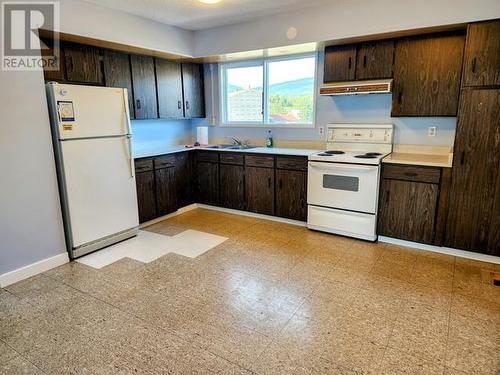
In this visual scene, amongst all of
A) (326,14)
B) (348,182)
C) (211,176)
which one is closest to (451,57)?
(326,14)

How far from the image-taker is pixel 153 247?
11.6 ft

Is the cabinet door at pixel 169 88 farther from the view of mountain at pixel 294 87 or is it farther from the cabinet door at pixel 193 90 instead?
the view of mountain at pixel 294 87

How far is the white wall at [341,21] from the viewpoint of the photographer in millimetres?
2906

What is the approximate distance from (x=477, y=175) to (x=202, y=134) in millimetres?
3608

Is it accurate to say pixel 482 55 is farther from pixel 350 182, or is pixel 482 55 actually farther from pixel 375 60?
pixel 350 182

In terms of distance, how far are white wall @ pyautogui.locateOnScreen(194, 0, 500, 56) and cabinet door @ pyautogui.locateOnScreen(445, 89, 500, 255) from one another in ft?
2.37

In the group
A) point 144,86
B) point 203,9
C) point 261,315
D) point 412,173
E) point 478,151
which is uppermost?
point 203,9

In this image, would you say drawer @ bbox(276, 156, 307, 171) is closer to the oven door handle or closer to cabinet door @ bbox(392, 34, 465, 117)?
the oven door handle

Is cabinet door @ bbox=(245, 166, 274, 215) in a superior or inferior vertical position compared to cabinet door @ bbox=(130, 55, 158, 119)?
inferior

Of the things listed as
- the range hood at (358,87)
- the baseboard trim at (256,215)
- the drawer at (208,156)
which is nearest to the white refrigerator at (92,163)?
the drawer at (208,156)

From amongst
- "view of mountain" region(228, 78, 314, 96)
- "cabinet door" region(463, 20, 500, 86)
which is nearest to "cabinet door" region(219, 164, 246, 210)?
"view of mountain" region(228, 78, 314, 96)

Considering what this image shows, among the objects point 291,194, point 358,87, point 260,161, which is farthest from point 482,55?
point 260,161

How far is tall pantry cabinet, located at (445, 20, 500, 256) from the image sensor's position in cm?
281

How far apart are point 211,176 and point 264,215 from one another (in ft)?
3.25
